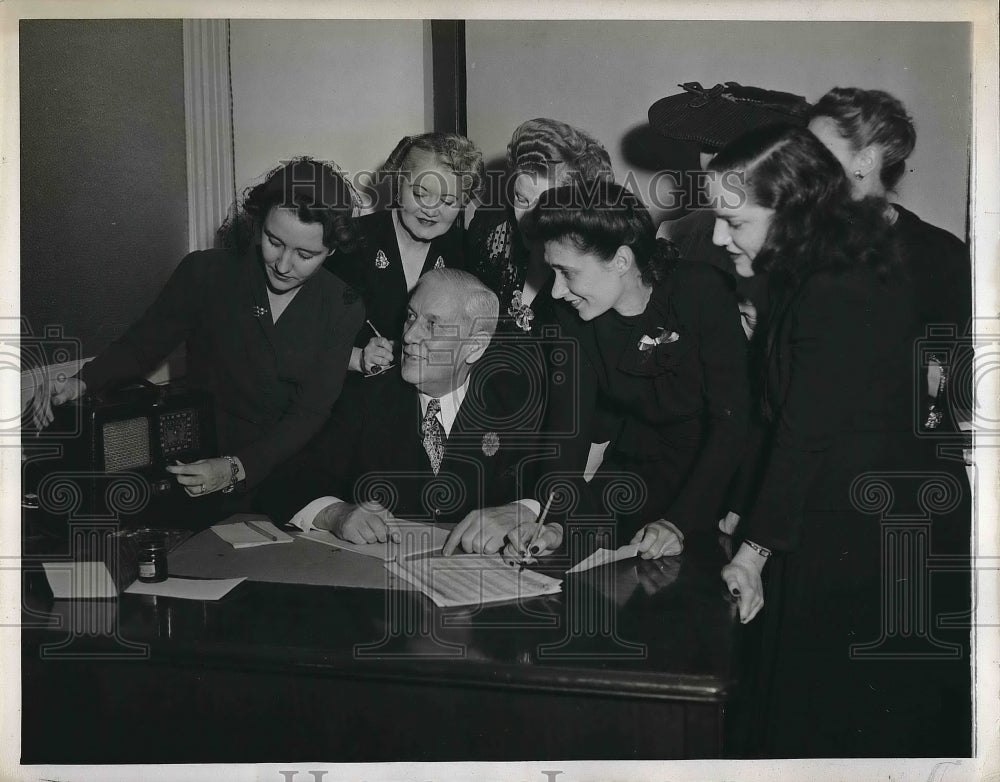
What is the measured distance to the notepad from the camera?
9.14ft

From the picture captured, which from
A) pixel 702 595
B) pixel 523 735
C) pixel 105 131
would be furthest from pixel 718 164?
pixel 105 131

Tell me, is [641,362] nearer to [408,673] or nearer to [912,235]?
[912,235]

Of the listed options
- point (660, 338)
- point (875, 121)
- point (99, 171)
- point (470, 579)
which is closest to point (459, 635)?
point (470, 579)

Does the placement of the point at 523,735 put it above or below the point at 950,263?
below

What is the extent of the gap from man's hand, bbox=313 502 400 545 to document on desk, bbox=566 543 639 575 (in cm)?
56

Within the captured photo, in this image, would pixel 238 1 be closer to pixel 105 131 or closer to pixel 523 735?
pixel 105 131

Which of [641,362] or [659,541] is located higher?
[641,362]

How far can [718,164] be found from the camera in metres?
2.79

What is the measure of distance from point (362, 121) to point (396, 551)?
1336 millimetres

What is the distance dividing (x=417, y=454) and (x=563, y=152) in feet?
3.45

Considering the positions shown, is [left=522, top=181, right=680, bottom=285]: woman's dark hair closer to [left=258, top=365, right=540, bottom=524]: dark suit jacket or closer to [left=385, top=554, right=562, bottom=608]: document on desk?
[left=258, top=365, right=540, bottom=524]: dark suit jacket

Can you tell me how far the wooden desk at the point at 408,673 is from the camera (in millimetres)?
2195

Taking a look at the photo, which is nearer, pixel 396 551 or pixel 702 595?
pixel 702 595

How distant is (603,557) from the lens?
8.87ft
